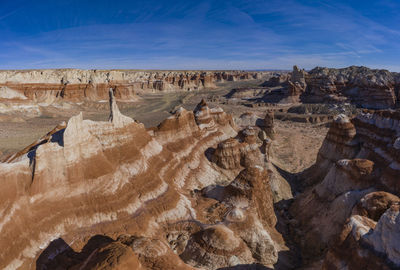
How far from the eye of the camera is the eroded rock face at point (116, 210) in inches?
355

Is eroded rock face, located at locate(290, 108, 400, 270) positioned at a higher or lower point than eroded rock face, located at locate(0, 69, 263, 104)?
lower

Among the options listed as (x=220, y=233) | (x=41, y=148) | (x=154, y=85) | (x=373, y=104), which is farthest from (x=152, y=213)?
(x=154, y=85)

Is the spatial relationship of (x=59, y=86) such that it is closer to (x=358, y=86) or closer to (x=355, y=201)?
(x=355, y=201)

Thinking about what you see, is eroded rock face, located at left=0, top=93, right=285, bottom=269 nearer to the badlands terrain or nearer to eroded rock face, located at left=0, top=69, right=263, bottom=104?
the badlands terrain

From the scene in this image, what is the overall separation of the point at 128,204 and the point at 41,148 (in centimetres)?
508

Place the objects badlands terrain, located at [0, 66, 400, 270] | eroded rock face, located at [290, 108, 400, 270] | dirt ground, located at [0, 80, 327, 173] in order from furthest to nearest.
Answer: dirt ground, located at [0, 80, 327, 173], badlands terrain, located at [0, 66, 400, 270], eroded rock face, located at [290, 108, 400, 270]

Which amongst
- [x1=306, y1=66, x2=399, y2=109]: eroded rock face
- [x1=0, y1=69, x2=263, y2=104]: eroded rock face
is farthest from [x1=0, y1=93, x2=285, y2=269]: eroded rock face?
[x1=306, y1=66, x2=399, y2=109]: eroded rock face

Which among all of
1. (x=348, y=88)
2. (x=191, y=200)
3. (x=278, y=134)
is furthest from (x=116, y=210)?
(x=348, y=88)

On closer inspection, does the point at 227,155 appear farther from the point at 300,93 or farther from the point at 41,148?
the point at 300,93

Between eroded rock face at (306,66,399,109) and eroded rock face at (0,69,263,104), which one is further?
eroded rock face at (0,69,263,104)

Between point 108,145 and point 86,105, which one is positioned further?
point 86,105

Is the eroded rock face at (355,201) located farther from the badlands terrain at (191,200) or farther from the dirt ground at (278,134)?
the dirt ground at (278,134)

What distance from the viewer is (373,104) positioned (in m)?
66.9

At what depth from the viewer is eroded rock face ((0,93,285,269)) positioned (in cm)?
902
